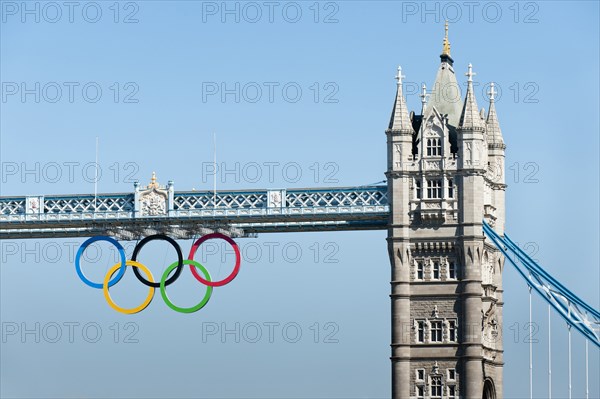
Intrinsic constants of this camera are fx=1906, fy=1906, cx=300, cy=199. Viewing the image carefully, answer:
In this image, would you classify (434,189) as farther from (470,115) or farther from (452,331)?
(452,331)

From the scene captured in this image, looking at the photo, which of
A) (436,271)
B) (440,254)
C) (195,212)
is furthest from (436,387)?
(195,212)

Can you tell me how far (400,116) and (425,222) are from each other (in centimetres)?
694

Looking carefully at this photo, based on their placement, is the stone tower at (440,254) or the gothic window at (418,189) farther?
the gothic window at (418,189)

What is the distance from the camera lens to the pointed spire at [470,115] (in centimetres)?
11775

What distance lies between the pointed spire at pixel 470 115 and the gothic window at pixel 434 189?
3.73 meters

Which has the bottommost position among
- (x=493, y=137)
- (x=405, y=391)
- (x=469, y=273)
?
(x=405, y=391)

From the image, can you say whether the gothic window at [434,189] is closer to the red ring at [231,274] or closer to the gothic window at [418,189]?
the gothic window at [418,189]

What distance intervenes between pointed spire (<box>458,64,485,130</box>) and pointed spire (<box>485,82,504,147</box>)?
20.2 feet

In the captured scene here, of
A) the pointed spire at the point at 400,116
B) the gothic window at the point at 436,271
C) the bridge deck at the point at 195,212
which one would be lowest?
the gothic window at the point at 436,271

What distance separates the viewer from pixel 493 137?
4926 inches

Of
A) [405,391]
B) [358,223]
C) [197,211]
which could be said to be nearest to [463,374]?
[405,391]

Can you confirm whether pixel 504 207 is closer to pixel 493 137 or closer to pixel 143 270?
pixel 493 137

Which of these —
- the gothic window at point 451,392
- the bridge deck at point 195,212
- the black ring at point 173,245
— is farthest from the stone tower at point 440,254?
the black ring at point 173,245

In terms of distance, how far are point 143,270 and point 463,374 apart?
2193 centimetres
